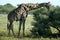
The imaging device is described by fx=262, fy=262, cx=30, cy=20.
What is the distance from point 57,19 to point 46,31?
1171 millimetres

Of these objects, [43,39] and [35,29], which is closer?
[43,39]

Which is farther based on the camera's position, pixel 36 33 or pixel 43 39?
pixel 36 33

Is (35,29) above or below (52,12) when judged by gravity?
below

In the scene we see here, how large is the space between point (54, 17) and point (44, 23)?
838 millimetres

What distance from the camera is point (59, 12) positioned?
1869cm

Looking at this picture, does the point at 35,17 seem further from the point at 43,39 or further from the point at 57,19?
the point at 43,39

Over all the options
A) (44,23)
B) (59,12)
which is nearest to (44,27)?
(44,23)

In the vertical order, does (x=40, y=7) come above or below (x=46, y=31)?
above

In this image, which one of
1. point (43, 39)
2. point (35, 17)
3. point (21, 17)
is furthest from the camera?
point (35, 17)

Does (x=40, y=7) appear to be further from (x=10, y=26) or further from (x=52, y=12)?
(x=10, y=26)

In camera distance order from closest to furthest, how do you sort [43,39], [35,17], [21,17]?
[43,39] < [21,17] < [35,17]

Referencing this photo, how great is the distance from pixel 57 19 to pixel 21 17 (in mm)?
2637

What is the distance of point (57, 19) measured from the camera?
1866 cm

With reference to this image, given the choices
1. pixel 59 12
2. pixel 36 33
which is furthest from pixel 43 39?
pixel 59 12
